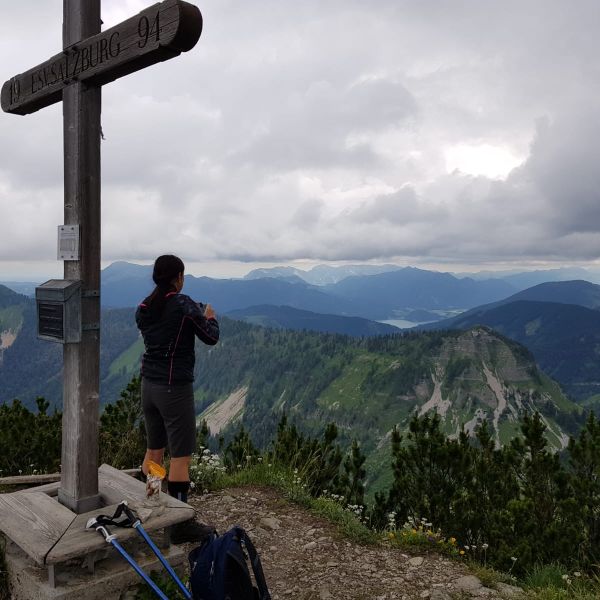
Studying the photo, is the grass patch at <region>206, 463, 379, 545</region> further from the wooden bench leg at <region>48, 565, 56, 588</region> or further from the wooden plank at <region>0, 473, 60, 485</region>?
the wooden bench leg at <region>48, 565, 56, 588</region>

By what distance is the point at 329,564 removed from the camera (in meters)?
5.86

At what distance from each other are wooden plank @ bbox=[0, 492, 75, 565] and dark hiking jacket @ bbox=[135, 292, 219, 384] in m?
1.54

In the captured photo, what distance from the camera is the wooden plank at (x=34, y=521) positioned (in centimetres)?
418

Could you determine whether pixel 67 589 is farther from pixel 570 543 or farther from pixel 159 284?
pixel 570 543

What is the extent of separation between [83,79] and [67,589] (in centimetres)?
446

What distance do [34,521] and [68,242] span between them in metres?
2.56

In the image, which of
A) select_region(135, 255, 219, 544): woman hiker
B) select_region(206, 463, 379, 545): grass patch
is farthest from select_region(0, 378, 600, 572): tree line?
select_region(135, 255, 219, 544): woman hiker

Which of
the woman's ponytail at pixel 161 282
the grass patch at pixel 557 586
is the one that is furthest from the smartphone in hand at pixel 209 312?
the grass patch at pixel 557 586

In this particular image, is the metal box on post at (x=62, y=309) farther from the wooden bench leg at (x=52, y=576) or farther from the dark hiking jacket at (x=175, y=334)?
the wooden bench leg at (x=52, y=576)

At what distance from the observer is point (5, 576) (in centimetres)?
480

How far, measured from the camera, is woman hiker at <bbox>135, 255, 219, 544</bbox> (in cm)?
536

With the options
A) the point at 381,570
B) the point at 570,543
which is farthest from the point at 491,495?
the point at 381,570

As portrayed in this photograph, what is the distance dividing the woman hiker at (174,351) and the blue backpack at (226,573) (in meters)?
1.68

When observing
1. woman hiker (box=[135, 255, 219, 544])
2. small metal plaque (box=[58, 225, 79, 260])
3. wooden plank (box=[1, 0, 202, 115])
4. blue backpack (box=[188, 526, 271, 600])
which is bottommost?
blue backpack (box=[188, 526, 271, 600])
